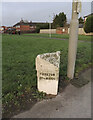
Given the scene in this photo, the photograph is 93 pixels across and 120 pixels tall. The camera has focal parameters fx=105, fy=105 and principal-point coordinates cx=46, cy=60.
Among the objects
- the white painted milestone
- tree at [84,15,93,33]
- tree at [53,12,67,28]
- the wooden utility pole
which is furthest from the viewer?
tree at [53,12,67,28]

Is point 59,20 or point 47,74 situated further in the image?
point 59,20

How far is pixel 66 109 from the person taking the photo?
2162 millimetres

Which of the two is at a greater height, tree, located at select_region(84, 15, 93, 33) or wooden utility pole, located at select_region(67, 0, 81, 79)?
tree, located at select_region(84, 15, 93, 33)

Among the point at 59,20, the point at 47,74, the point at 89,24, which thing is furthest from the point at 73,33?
the point at 59,20

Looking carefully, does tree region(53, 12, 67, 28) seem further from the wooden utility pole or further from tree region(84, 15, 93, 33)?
the wooden utility pole

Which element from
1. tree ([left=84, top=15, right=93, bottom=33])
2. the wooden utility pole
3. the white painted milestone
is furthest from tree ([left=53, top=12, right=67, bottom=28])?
the white painted milestone

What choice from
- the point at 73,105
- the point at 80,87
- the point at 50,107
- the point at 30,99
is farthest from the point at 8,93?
the point at 80,87

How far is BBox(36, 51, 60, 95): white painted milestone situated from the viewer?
2.33 m

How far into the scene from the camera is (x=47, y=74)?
2408mm

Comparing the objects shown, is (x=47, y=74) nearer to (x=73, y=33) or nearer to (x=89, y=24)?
(x=73, y=33)

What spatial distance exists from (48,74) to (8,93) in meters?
1.10

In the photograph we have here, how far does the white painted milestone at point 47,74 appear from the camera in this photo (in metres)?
2.33

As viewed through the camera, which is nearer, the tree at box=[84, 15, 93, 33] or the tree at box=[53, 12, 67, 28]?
the tree at box=[84, 15, 93, 33]

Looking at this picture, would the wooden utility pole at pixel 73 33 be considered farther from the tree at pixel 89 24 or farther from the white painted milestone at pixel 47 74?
the tree at pixel 89 24
